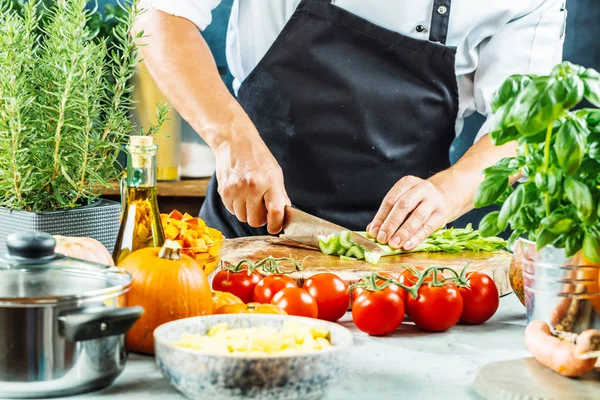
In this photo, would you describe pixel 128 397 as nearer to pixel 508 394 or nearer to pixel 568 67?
pixel 508 394

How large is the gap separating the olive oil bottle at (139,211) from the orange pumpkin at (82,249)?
70 mm

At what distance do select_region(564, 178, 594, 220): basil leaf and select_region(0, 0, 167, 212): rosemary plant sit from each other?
70cm

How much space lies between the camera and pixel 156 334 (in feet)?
2.96

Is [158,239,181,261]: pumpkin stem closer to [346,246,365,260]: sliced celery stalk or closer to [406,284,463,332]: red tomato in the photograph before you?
[406,284,463,332]: red tomato

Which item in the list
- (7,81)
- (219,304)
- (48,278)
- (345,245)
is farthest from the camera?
(345,245)

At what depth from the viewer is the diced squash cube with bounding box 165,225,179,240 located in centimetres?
138

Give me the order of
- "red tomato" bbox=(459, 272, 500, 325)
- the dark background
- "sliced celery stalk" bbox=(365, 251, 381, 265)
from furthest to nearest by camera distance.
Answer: the dark background
"sliced celery stalk" bbox=(365, 251, 381, 265)
"red tomato" bbox=(459, 272, 500, 325)

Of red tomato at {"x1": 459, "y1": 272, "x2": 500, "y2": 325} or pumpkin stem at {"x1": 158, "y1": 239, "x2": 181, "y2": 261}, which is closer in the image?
pumpkin stem at {"x1": 158, "y1": 239, "x2": 181, "y2": 261}

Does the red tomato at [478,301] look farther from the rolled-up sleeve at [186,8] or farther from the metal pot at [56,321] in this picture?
the rolled-up sleeve at [186,8]

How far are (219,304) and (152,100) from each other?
72.4 inches

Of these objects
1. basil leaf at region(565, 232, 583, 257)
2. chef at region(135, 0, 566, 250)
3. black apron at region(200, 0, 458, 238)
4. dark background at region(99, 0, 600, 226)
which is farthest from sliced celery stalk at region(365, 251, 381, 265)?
dark background at region(99, 0, 600, 226)

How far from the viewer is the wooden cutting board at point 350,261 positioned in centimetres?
164

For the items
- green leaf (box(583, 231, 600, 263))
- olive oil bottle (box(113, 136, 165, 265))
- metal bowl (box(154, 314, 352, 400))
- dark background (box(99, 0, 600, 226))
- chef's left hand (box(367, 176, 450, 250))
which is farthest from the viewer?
dark background (box(99, 0, 600, 226))

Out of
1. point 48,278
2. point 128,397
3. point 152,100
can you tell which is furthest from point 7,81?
point 152,100
